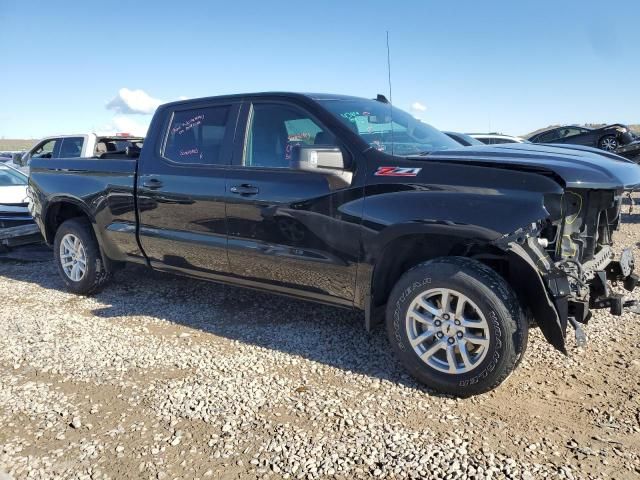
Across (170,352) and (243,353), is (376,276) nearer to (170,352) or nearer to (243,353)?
(243,353)

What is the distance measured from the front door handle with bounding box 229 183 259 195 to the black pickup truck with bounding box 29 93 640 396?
0.04ft

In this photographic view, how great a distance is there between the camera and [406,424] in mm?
2881

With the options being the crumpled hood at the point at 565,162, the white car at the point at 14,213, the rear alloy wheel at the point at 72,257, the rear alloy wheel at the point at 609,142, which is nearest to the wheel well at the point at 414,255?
the crumpled hood at the point at 565,162

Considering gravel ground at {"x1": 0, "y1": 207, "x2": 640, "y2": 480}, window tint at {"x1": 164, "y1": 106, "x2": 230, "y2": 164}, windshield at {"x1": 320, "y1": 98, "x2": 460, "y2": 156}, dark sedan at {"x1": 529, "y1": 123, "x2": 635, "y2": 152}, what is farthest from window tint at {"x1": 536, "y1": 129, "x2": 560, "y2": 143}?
window tint at {"x1": 164, "y1": 106, "x2": 230, "y2": 164}

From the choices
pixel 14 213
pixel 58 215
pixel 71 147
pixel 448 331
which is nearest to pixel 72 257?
pixel 58 215

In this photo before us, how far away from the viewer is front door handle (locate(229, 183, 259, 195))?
3.87 m

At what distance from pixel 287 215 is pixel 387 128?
1.04 metres

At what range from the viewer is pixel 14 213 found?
764 cm

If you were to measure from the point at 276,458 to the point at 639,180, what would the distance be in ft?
8.84

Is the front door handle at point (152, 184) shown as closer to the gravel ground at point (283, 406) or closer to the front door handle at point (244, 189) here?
the front door handle at point (244, 189)

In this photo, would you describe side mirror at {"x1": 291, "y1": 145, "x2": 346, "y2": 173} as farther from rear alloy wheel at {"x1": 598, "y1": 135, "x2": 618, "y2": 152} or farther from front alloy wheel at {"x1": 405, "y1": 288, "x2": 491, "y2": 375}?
rear alloy wheel at {"x1": 598, "y1": 135, "x2": 618, "y2": 152}

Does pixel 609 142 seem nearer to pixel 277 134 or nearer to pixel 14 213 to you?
pixel 277 134

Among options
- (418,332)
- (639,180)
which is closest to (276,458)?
(418,332)

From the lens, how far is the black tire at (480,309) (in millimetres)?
2975
